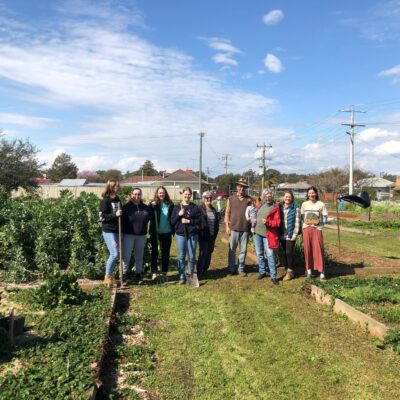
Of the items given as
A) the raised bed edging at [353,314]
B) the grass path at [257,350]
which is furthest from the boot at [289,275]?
the raised bed edging at [353,314]

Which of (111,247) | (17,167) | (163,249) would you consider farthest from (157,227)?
(17,167)

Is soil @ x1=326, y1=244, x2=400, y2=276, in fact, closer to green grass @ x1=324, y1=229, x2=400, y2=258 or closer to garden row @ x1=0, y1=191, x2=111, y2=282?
green grass @ x1=324, y1=229, x2=400, y2=258

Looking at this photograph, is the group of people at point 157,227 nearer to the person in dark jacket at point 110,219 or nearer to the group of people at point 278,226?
the person in dark jacket at point 110,219

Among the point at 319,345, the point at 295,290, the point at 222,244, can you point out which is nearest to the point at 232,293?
the point at 295,290

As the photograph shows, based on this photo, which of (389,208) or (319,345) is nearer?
(319,345)

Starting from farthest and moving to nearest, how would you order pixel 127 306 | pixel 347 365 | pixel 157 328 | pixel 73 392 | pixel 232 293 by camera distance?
1. pixel 232 293
2. pixel 127 306
3. pixel 157 328
4. pixel 347 365
5. pixel 73 392

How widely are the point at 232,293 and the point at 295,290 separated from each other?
1105 mm

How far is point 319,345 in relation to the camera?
5094 millimetres

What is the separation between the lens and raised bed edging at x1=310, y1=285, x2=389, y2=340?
536 cm

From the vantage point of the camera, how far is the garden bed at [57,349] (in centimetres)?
354

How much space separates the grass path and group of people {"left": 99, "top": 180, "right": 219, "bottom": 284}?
0.80 metres

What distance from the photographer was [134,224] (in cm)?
762

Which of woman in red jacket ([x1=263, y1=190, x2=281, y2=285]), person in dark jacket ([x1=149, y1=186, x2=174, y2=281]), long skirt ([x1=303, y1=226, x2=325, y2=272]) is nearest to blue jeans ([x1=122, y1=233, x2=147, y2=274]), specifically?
person in dark jacket ([x1=149, y1=186, x2=174, y2=281])

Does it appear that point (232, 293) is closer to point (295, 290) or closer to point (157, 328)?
point (295, 290)
